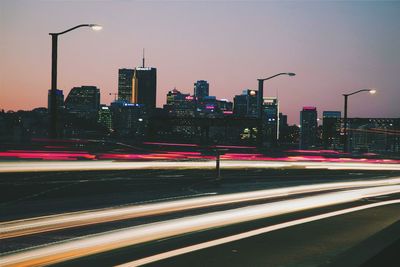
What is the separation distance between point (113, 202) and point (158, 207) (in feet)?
8.22

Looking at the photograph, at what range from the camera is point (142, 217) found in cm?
1145

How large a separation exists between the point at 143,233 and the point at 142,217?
6.45 ft

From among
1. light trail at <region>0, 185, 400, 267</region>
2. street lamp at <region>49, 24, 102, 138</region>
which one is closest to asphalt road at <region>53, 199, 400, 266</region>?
light trail at <region>0, 185, 400, 267</region>

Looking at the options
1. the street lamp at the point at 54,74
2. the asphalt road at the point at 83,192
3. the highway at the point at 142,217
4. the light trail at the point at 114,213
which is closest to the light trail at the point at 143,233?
the highway at the point at 142,217

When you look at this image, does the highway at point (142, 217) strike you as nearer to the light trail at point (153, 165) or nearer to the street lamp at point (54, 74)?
the light trail at point (153, 165)

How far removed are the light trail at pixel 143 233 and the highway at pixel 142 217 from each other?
15 millimetres

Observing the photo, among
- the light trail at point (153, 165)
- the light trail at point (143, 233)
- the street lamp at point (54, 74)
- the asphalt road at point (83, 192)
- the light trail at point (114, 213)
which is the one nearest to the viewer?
the light trail at point (143, 233)

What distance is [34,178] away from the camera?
73.5 ft

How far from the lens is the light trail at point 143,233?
7512 mm

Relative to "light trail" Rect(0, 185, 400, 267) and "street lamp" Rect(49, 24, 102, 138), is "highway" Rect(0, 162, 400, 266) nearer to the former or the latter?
"light trail" Rect(0, 185, 400, 267)

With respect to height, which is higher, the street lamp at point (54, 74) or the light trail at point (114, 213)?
the street lamp at point (54, 74)

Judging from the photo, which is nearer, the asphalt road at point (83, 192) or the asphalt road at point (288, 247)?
the asphalt road at point (288, 247)

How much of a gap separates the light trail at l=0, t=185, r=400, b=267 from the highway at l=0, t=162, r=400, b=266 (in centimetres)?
1

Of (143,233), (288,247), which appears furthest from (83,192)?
(288,247)
